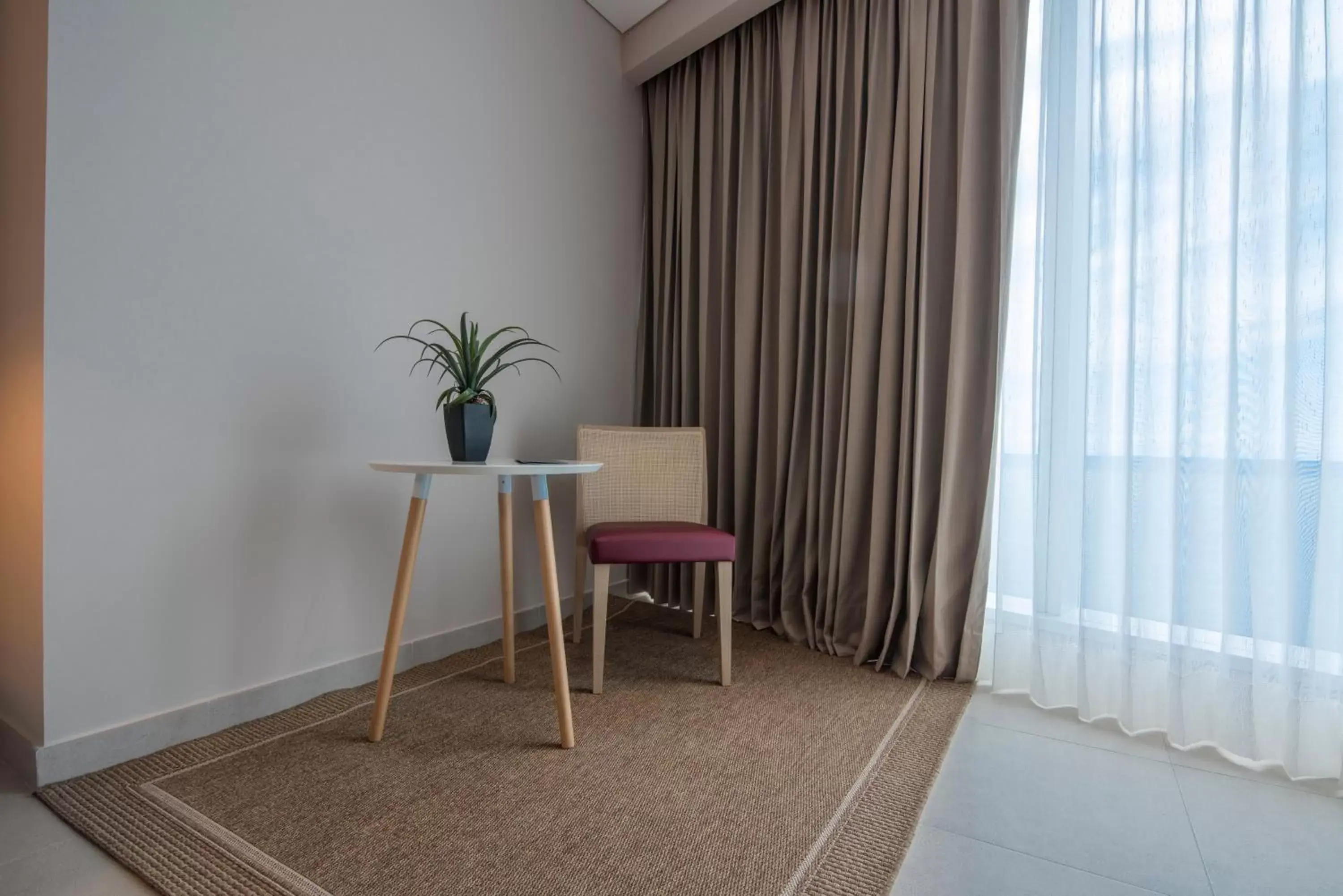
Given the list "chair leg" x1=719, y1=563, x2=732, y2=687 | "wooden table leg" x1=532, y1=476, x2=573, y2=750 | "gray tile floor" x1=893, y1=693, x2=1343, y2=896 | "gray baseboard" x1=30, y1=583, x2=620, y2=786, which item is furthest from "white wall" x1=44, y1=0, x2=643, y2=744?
"gray tile floor" x1=893, y1=693, x2=1343, y2=896

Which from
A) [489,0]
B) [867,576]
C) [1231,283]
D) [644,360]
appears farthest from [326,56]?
[1231,283]

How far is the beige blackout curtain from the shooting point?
6.17 ft

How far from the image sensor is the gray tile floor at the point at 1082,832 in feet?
3.37

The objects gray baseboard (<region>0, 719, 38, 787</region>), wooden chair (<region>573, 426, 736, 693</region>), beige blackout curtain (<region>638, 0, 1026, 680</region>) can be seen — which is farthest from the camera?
wooden chair (<region>573, 426, 736, 693</region>)

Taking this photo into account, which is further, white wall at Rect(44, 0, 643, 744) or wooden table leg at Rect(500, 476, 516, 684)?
wooden table leg at Rect(500, 476, 516, 684)

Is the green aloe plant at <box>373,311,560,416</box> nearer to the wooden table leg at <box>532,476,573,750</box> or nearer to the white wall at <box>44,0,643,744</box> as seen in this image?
the white wall at <box>44,0,643,744</box>

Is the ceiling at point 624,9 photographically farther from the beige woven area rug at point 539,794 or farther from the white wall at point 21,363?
the beige woven area rug at point 539,794

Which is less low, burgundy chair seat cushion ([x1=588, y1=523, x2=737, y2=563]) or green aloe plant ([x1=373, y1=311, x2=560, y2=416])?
green aloe plant ([x1=373, y1=311, x2=560, y2=416])

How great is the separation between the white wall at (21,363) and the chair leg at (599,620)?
1.15 meters

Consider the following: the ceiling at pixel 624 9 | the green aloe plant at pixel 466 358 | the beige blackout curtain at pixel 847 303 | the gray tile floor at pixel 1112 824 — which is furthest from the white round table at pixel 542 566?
the ceiling at pixel 624 9

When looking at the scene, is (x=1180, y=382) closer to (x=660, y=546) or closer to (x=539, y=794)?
Result: (x=660, y=546)

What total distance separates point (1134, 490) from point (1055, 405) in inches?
11.5

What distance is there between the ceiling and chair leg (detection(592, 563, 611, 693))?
2.20 meters

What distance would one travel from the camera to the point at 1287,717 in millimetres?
1414
